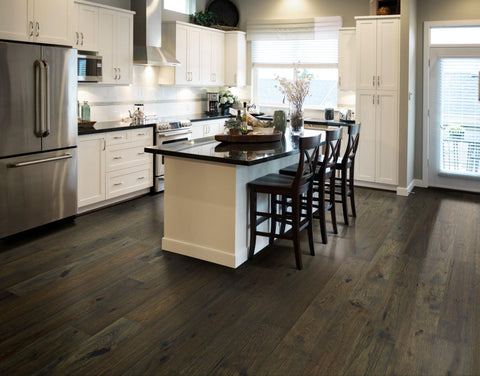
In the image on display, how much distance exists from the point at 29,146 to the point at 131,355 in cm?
260

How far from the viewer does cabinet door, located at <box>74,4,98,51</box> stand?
531cm

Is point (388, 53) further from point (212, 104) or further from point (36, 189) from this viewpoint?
point (36, 189)

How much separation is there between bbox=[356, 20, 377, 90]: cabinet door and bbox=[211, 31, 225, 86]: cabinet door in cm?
230

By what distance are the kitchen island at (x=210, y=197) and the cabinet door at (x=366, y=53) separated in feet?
9.83

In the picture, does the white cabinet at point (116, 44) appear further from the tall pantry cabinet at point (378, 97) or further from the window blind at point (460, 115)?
the window blind at point (460, 115)

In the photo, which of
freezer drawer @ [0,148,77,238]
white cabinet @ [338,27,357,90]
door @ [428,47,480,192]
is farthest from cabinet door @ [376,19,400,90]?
freezer drawer @ [0,148,77,238]

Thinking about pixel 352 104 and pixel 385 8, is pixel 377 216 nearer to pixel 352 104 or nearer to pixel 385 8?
pixel 352 104

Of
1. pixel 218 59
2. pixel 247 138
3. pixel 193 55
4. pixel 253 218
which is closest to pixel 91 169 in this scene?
pixel 247 138

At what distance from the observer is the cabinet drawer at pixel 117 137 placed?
553 centimetres

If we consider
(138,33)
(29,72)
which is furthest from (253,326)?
(138,33)

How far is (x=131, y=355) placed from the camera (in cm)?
262

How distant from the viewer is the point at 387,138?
6.71 meters

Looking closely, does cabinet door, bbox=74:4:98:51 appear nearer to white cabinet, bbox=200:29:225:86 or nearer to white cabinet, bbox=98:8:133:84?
white cabinet, bbox=98:8:133:84

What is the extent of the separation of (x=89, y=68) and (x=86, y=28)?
0.44m
